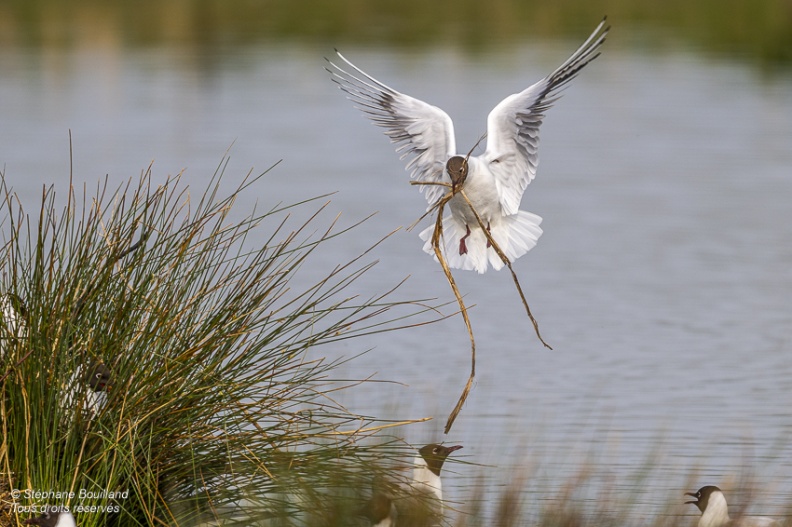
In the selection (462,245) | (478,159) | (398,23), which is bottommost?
(462,245)

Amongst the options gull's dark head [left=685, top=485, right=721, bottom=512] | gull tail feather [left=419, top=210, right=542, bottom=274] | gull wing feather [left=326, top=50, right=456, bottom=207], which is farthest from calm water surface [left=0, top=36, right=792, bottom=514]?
gull wing feather [left=326, top=50, right=456, bottom=207]

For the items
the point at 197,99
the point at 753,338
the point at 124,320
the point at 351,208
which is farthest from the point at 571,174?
the point at 124,320

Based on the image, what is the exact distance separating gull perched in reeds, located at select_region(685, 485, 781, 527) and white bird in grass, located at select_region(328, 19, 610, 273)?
5.41 ft

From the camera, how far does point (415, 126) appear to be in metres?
6.86

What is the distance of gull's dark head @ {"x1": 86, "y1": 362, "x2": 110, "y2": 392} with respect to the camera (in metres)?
4.64

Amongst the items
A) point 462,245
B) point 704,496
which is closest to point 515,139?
point 462,245

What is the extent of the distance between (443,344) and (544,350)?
0.65 m

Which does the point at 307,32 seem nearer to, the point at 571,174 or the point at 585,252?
the point at 571,174

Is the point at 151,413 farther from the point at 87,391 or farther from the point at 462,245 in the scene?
the point at 462,245

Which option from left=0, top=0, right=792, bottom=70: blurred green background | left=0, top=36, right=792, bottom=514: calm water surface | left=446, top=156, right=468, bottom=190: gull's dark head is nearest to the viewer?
left=446, top=156, right=468, bottom=190: gull's dark head

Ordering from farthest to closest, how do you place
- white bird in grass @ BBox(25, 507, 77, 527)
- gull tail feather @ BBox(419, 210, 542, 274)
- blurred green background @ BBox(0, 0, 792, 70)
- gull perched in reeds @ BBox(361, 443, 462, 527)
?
1. blurred green background @ BBox(0, 0, 792, 70)
2. gull tail feather @ BBox(419, 210, 542, 274)
3. gull perched in reeds @ BBox(361, 443, 462, 527)
4. white bird in grass @ BBox(25, 507, 77, 527)

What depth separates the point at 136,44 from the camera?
2916 cm

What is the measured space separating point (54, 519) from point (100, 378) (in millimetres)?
505

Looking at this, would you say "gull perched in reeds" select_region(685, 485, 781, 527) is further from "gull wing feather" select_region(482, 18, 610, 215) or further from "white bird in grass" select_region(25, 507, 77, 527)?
"white bird in grass" select_region(25, 507, 77, 527)
